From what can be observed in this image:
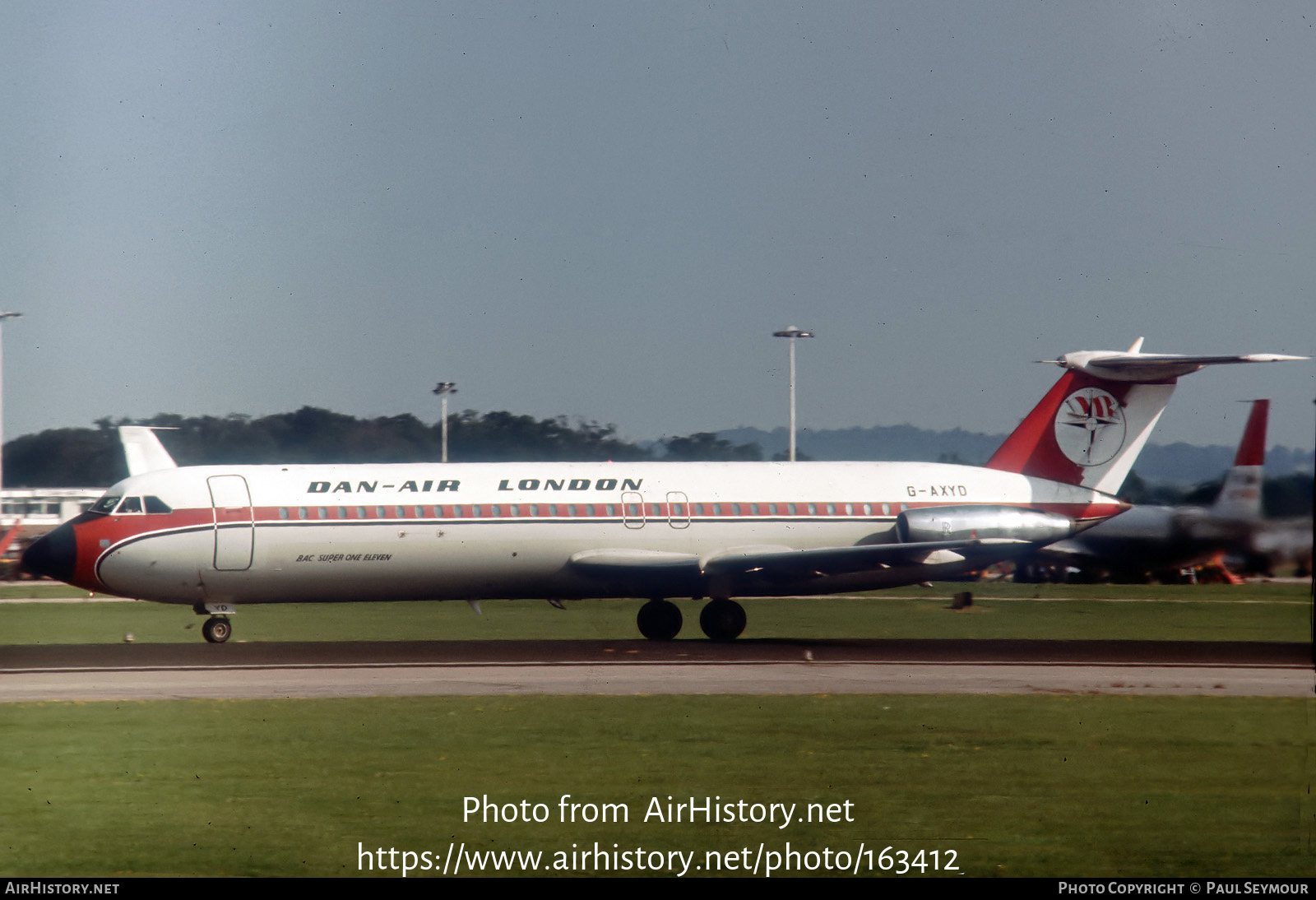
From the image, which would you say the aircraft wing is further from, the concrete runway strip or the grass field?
the grass field

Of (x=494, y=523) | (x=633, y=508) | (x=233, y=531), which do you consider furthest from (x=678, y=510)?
(x=233, y=531)

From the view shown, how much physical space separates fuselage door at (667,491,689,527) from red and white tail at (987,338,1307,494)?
315 inches

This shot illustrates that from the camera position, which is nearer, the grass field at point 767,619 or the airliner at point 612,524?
the airliner at point 612,524

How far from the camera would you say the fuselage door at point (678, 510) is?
3167cm

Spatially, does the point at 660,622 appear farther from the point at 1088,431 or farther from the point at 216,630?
the point at 1088,431

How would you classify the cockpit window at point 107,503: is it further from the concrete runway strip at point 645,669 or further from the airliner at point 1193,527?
the airliner at point 1193,527

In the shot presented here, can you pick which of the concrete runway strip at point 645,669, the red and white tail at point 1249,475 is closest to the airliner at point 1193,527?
the red and white tail at point 1249,475

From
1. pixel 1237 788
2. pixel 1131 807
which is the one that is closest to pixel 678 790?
pixel 1131 807

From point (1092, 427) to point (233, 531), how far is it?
1904cm

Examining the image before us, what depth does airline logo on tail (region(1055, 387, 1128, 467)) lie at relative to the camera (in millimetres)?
33156

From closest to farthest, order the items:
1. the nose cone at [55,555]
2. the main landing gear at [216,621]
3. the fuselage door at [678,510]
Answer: the nose cone at [55,555] < the main landing gear at [216,621] < the fuselage door at [678,510]

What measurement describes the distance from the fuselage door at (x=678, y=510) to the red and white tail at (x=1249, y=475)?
783 inches

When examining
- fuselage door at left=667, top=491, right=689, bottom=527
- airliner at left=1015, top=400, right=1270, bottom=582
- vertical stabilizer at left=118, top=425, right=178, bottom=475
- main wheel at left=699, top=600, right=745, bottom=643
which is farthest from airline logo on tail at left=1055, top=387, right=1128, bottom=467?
vertical stabilizer at left=118, top=425, right=178, bottom=475

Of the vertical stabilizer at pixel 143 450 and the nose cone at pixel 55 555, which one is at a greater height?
the vertical stabilizer at pixel 143 450
